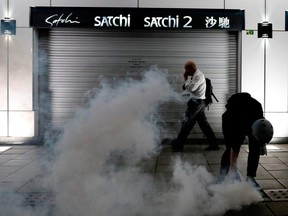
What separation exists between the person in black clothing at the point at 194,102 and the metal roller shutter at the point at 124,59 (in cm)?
111

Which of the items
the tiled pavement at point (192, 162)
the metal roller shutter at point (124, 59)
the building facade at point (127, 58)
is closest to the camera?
the tiled pavement at point (192, 162)

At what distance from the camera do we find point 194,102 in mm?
8547

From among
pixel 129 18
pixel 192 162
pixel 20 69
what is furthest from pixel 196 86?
pixel 20 69

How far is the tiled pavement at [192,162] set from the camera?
5.00 meters

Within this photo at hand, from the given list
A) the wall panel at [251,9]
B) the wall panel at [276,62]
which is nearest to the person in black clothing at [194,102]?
the wall panel at [276,62]

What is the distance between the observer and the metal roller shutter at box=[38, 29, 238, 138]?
9977 millimetres

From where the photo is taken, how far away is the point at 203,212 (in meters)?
4.60

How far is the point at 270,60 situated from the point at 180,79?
2.34 metres

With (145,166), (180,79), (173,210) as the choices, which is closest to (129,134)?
(173,210)

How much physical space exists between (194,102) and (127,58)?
8.00 ft

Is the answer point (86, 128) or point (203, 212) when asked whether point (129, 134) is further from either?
point (203, 212)

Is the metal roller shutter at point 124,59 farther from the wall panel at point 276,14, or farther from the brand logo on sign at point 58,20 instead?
the wall panel at point 276,14

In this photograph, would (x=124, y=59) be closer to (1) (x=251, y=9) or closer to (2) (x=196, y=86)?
(2) (x=196, y=86)

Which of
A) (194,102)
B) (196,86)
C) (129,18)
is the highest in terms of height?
(129,18)
